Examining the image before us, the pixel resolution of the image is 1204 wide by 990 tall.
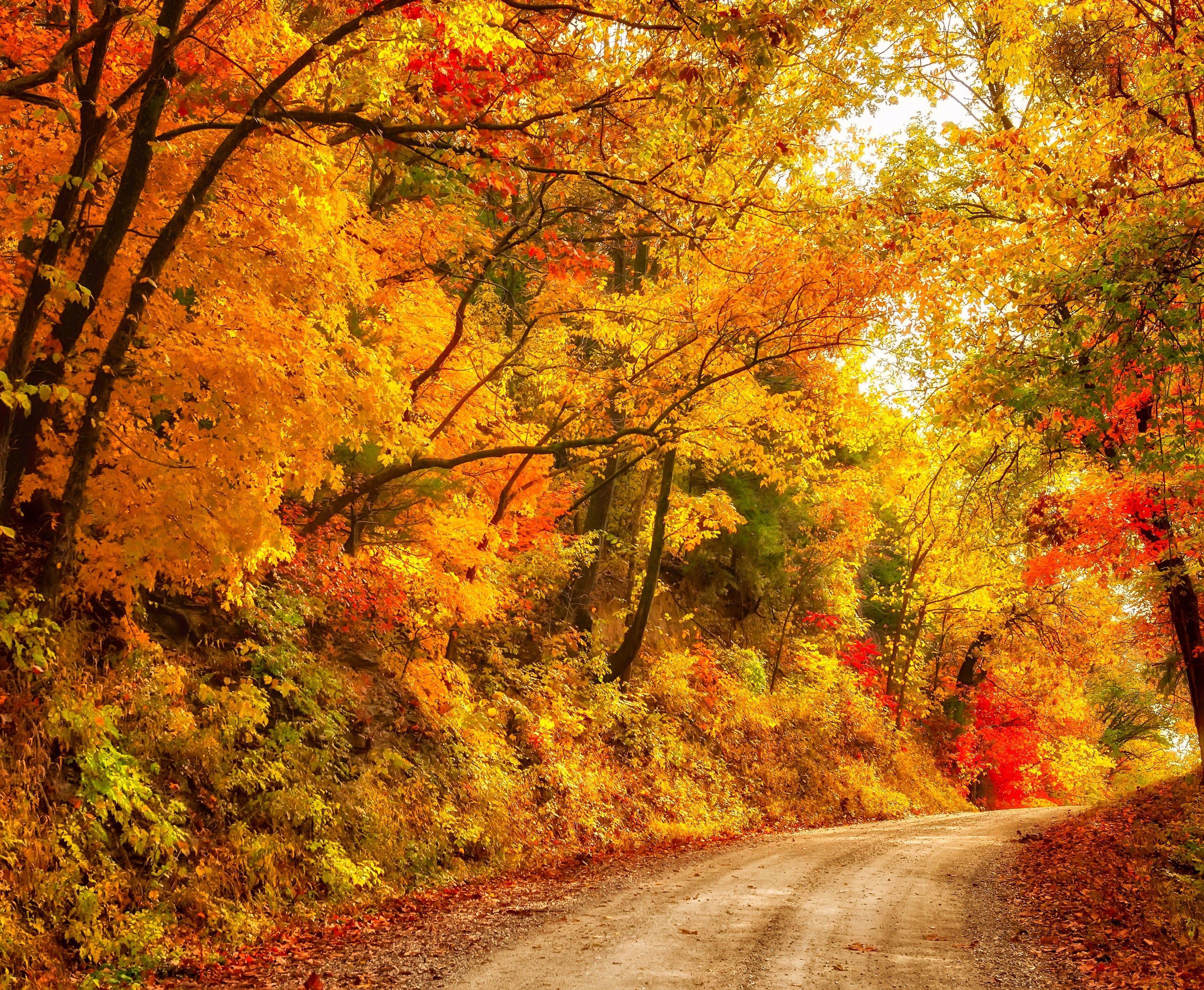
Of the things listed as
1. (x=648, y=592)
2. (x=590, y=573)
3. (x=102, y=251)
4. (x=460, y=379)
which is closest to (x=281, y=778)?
(x=102, y=251)

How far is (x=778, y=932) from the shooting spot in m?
8.15

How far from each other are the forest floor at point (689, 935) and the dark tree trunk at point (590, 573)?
7.03 meters

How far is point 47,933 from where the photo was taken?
6391 mm

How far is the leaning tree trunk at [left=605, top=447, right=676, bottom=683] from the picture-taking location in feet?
61.3

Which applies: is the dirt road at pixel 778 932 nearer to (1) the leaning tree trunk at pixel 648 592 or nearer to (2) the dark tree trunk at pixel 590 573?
(1) the leaning tree trunk at pixel 648 592

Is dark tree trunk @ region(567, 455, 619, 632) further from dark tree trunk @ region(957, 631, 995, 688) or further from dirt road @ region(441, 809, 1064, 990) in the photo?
dark tree trunk @ region(957, 631, 995, 688)

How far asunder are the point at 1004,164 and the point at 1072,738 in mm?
29408

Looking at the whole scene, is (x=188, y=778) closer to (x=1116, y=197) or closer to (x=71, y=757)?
(x=71, y=757)

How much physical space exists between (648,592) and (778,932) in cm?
1076

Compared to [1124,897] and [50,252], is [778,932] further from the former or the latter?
[50,252]

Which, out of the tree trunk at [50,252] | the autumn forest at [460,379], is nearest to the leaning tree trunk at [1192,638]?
the autumn forest at [460,379]

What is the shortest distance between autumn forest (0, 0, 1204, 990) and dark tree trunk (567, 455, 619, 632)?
1.69 feet

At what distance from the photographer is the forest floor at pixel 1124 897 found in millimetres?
7328

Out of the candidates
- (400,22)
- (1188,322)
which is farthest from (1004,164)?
(400,22)
